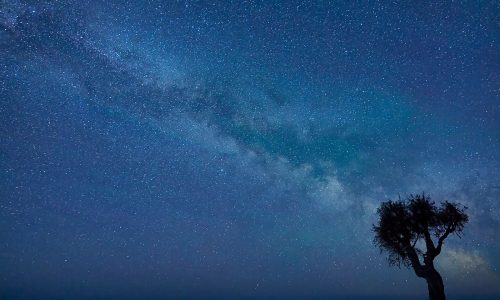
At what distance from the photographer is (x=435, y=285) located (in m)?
28.0

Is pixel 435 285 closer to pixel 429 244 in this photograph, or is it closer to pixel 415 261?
pixel 415 261

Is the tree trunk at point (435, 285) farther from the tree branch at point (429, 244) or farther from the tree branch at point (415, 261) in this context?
the tree branch at point (429, 244)

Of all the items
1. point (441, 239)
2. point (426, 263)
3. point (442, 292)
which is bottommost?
point (442, 292)

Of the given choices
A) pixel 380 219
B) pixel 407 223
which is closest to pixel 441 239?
pixel 407 223

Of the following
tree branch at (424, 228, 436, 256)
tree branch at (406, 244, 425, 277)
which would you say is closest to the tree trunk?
tree branch at (406, 244, 425, 277)

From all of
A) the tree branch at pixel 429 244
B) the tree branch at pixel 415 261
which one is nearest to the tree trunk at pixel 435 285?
the tree branch at pixel 415 261

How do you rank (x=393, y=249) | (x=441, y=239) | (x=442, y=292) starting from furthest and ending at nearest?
(x=393, y=249)
(x=441, y=239)
(x=442, y=292)

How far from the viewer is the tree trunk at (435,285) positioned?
2773 cm

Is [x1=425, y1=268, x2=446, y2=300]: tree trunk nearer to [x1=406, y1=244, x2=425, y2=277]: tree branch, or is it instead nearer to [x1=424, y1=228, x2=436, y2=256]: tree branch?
[x1=406, y1=244, x2=425, y2=277]: tree branch

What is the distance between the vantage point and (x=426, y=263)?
95.8 ft

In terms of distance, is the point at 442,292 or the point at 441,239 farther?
the point at 441,239

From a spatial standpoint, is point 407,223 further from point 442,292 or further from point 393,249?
point 442,292

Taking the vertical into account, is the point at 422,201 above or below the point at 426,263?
above

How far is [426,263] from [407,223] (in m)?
4.08
